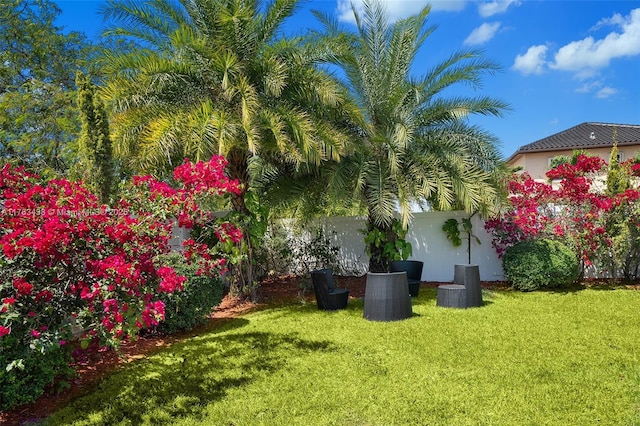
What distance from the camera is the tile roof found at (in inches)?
1006

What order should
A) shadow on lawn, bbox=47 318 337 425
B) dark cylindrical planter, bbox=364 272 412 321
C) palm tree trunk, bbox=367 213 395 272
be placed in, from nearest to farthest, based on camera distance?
shadow on lawn, bbox=47 318 337 425, dark cylindrical planter, bbox=364 272 412 321, palm tree trunk, bbox=367 213 395 272

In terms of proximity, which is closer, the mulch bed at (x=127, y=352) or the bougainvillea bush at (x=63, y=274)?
the bougainvillea bush at (x=63, y=274)

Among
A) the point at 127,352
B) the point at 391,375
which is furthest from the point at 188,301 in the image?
the point at 391,375

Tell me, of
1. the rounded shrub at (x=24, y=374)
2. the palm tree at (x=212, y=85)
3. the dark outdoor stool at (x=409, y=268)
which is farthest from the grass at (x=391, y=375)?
the palm tree at (x=212, y=85)

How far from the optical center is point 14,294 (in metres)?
3.90

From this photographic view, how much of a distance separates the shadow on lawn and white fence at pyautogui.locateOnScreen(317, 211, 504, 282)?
6.10 metres

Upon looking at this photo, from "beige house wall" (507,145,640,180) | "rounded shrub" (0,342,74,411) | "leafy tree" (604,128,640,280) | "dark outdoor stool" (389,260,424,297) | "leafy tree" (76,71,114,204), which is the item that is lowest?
"rounded shrub" (0,342,74,411)

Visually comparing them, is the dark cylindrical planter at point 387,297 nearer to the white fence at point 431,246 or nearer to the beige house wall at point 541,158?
the white fence at point 431,246

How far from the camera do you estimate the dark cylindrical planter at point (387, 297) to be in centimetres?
730

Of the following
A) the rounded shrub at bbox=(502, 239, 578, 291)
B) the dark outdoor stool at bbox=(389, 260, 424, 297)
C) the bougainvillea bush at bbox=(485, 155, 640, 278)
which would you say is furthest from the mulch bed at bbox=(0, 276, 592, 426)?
the bougainvillea bush at bbox=(485, 155, 640, 278)

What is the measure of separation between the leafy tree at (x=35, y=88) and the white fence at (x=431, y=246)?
10237 millimetres

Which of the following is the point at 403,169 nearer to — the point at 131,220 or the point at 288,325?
the point at 288,325

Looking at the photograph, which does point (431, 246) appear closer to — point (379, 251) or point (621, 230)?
point (379, 251)

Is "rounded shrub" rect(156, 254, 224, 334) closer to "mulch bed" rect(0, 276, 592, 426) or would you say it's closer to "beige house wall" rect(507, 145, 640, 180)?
"mulch bed" rect(0, 276, 592, 426)
